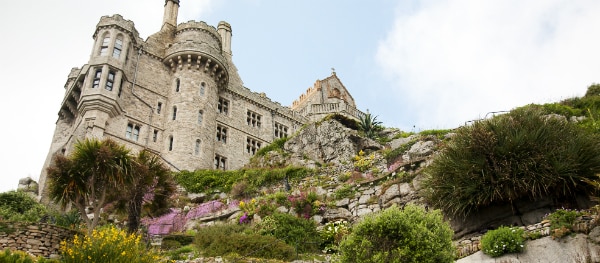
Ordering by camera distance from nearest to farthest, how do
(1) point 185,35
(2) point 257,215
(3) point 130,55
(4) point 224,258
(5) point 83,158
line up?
1. (4) point 224,258
2. (5) point 83,158
3. (2) point 257,215
4. (3) point 130,55
5. (1) point 185,35

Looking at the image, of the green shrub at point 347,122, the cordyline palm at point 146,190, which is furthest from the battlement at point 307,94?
the cordyline palm at point 146,190

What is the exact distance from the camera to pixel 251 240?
51.1 ft

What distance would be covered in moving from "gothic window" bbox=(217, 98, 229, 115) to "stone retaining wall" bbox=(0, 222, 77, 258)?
24.4 m

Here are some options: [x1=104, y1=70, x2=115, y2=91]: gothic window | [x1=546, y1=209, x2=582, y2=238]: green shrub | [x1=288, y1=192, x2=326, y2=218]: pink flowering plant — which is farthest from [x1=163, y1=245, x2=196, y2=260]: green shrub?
[x1=104, y1=70, x2=115, y2=91]: gothic window

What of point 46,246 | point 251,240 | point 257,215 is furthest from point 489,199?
point 46,246

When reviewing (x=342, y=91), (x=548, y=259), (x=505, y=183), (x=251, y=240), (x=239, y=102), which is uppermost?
(x=342, y=91)

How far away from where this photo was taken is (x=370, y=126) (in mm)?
34812

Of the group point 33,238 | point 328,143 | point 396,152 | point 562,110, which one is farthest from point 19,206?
point 562,110

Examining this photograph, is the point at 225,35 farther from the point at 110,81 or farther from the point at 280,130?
the point at 110,81

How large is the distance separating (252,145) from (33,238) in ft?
82.9

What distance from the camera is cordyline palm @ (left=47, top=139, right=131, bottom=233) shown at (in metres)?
17.8

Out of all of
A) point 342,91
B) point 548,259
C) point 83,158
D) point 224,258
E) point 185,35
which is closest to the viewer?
point 548,259

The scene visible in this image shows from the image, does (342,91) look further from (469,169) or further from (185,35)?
(469,169)

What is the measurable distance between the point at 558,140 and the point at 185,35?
29.8m
